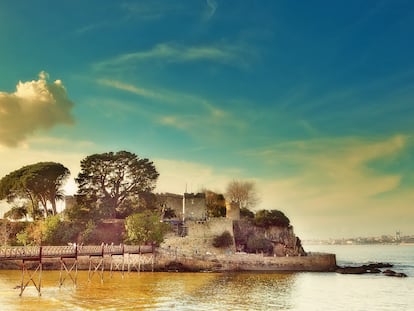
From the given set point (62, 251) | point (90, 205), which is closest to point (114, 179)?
point (90, 205)

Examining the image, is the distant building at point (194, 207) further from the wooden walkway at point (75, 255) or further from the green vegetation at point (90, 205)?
the wooden walkway at point (75, 255)

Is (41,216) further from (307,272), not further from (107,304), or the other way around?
(107,304)

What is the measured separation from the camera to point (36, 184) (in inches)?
2842

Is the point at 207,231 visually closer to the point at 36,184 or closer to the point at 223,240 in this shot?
the point at 223,240

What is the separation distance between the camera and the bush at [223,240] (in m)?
68.1

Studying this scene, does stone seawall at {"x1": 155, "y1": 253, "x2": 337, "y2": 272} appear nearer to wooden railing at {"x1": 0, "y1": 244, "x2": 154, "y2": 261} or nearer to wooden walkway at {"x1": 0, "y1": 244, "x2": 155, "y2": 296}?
wooden walkway at {"x1": 0, "y1": 244, "x2": 155, "y2": 296}

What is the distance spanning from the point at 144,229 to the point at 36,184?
860 inches

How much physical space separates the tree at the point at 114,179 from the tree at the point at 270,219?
66.0 ft

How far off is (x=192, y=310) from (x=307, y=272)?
33.8 m

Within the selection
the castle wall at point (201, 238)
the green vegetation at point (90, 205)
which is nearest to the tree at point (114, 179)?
the green vegetation at point (90, 205)

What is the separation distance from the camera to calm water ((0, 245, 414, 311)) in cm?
3158

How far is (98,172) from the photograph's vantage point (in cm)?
7525

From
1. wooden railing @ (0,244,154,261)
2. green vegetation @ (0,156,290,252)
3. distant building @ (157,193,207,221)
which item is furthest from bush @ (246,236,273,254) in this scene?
wooden railing @ (0,244,154,261)

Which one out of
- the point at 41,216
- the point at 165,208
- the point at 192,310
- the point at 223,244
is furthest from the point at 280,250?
the point at 192,310
